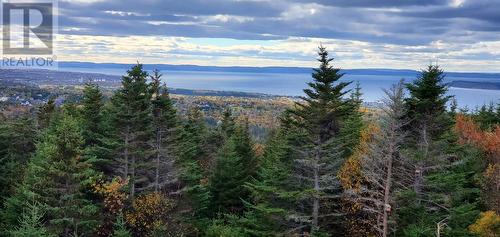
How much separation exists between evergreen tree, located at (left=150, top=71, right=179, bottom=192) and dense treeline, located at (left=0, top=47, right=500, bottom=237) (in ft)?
0.34

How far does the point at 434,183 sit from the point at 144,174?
840 inches

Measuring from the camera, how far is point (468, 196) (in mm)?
36062

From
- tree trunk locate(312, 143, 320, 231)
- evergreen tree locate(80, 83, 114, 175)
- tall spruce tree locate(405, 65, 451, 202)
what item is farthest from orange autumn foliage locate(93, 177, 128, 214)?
tall spruce tree locate(405, 65, 451, 202)

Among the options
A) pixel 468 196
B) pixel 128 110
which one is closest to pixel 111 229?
pixel 128 110

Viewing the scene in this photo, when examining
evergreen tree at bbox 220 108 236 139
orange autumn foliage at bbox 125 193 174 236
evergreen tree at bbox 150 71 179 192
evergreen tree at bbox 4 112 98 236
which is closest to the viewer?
evergreen tree at bbox 4 112 98 236

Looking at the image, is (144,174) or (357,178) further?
(144,174)

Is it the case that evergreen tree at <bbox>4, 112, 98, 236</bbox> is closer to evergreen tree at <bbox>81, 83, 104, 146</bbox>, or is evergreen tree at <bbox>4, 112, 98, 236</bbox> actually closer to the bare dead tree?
evergreen tree at <bbox>81, 83, 104, 146</bbox>

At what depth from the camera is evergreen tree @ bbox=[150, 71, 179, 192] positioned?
37.0 metres

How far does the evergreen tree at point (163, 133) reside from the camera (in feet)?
121

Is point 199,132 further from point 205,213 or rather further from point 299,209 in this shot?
point 299,209

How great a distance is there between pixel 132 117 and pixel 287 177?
11904 millimetres

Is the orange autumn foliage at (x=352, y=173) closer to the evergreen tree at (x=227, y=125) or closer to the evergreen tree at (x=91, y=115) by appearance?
the evergreen tree at (x=91, y=115)

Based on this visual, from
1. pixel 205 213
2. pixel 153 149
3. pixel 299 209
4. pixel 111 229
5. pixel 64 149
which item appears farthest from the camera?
pixel 205 213

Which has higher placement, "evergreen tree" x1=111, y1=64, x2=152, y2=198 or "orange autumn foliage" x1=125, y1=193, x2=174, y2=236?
"evergreen tree" x1=111, y1=64, x2=152, y2=198
